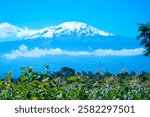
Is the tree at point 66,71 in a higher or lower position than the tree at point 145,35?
lower

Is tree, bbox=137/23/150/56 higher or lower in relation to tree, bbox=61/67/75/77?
higher

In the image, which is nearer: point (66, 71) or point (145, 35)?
point (66, 71)

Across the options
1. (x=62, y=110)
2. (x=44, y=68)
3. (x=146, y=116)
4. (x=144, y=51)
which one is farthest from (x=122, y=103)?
(x=144, y=51)

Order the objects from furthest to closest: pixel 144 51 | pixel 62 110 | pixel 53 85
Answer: pixel 144 51
pixel 53 85
pixel 62 110

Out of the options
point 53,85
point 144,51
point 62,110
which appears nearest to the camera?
point 62,110

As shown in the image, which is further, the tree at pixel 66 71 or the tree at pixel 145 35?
the tree at pixel 145 35

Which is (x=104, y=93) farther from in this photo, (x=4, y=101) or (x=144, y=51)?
(x=144, y=51)

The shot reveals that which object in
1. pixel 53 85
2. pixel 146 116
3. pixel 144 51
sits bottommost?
pixel 146 116

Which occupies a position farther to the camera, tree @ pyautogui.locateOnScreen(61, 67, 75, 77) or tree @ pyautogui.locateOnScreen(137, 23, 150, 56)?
tree @ pyautogui.locateOnScreen(137, 23, 150, 56)

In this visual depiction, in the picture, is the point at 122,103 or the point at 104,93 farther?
the point at 104,93

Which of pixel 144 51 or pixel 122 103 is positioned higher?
pixel 144 51
